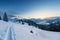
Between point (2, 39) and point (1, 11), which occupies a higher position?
point (1, 11)

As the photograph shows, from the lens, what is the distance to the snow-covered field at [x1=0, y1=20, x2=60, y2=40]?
216 cm

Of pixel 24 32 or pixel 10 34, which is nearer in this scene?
pixel 10 34

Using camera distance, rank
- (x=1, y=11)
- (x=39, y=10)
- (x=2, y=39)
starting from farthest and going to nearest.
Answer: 1. (x=39, y=10)
2. (x=1, y=11)
3. (x=2, y=39)

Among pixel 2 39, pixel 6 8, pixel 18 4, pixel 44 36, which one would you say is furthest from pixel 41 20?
pixel 2 39

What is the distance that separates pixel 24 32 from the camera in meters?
2.38

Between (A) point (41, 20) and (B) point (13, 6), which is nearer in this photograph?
(B) point (13, 6)

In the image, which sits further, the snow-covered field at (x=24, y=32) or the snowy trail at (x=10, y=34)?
the snow-covered field at (x=24, y=32)

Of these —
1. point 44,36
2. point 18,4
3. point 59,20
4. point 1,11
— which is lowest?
point 44,36

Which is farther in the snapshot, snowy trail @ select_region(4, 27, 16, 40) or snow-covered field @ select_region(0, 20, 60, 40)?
snow-covered field @ select_region(0, 20, 60, 40)

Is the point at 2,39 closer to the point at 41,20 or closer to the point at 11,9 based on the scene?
the point at 11,9

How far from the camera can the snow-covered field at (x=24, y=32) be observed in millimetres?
2164

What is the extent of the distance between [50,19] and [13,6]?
0.96 meters

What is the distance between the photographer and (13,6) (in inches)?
105

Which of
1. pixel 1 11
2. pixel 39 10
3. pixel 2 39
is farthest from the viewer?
pixel 39 10
